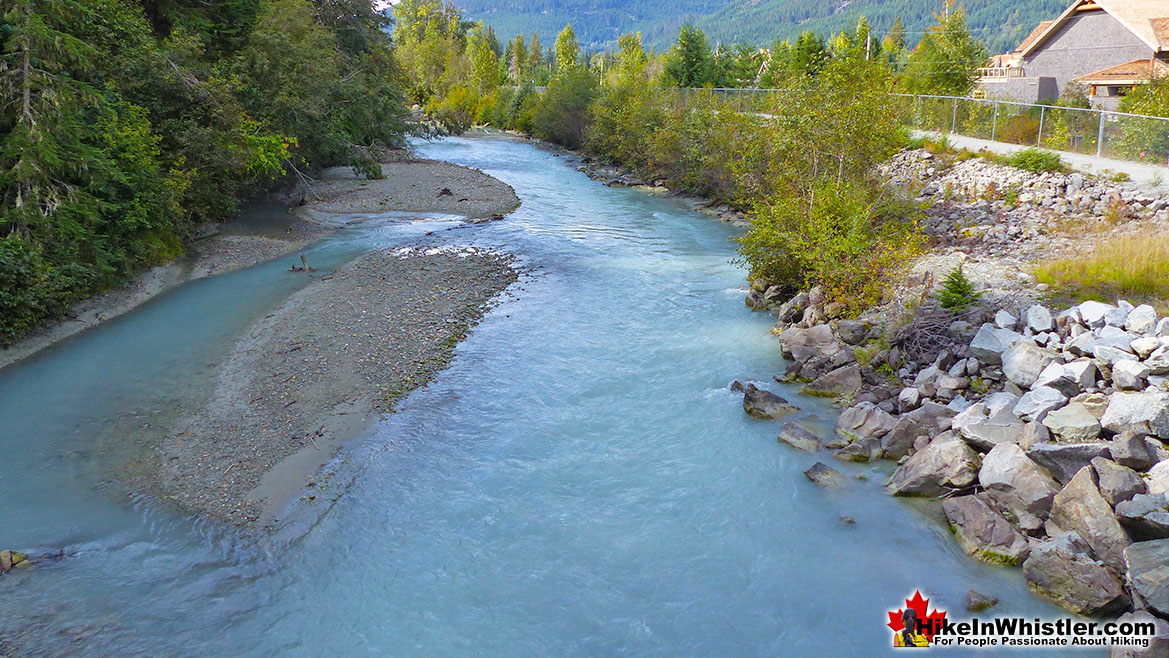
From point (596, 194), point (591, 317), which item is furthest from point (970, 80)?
point (591, 317)

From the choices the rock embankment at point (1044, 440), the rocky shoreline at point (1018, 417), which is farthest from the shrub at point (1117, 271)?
the rock embankment at point (1044, 440)

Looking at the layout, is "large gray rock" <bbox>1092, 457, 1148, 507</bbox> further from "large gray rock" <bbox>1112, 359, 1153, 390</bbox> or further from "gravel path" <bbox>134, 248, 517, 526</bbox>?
"gravel path" <bbox>134, 248, 517, 526</bbox>

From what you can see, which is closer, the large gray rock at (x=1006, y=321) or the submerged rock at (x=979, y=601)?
the submerged rock at (x=979, y=601)

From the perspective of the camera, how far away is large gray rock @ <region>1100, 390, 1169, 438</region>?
9305 mm

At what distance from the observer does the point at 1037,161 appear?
23062mm

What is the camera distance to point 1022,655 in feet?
24.6

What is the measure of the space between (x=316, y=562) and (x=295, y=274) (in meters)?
13.1

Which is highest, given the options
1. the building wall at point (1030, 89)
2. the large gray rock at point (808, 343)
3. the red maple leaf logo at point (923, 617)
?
the building wall at point (1030, 89)

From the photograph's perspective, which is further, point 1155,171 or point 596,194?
point 596,194

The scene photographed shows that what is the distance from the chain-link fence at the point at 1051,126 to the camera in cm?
2175

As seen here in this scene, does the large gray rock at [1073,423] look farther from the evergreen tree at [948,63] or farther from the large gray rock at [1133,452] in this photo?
the evergreen tree at [948,63]

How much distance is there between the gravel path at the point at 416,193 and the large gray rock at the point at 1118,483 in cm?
2297

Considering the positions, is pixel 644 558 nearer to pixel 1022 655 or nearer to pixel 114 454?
pixel 1022 655

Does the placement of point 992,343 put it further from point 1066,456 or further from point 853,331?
point 1066,456
